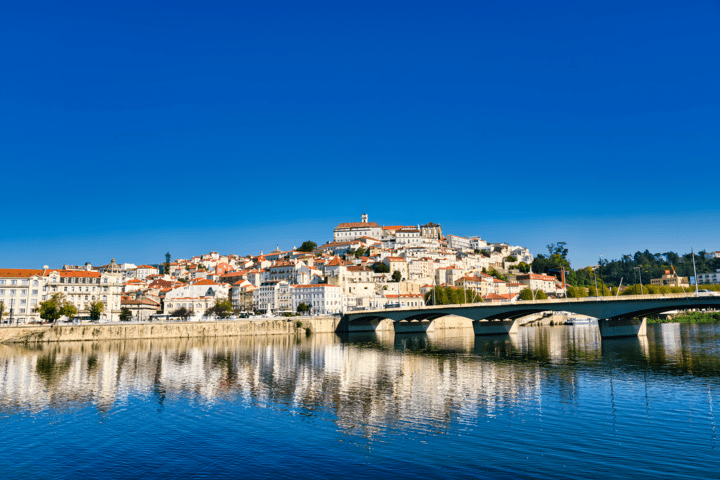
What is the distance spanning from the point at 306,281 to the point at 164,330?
170 feet

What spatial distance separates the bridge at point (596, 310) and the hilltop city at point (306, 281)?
29996 mm

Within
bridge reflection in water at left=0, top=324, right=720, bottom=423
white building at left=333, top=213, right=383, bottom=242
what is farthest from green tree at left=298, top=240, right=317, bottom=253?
bridge reflection in water at left=0, top=324, right=720, bottom=423

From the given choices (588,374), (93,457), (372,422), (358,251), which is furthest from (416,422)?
(358,251)

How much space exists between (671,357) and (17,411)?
4245cm

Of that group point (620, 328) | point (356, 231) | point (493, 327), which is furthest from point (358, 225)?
point (620, 328)

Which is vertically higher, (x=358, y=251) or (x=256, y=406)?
(x=358, y=251)

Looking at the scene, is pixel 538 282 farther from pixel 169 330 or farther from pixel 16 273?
pixel 16 273

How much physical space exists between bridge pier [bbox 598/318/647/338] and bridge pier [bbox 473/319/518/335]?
19.2m

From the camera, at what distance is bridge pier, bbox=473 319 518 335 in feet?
242

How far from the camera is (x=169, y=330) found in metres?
70.8

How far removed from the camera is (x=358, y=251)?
513 feet

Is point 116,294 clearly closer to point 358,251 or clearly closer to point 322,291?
point 322,291

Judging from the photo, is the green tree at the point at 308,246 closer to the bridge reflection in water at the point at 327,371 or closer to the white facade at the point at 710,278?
the bridge reflection in water at the point at 327,371

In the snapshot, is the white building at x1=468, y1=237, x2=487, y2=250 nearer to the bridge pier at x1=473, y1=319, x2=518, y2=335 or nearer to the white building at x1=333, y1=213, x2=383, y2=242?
the white building at x1=333, y1=213, x2=383, y2=242
